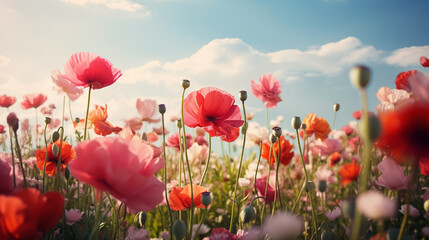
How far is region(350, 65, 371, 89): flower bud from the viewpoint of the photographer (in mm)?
380

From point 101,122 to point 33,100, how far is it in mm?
1404

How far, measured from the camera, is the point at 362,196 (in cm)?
41

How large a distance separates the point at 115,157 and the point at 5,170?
0.20 meters

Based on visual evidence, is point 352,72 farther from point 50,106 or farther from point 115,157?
point 50,106

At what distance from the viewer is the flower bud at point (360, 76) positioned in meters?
0.38

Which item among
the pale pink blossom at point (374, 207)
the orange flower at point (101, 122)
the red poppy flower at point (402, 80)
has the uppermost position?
the red poppy flower at point (402, 80)

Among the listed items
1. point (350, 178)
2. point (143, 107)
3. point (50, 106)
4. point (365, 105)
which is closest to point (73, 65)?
point (143, 107)

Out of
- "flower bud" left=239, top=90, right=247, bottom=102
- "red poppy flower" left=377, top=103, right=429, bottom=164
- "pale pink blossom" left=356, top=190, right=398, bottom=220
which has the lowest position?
"pale pink blossom" left=356, top=190, right=398, bottom=220

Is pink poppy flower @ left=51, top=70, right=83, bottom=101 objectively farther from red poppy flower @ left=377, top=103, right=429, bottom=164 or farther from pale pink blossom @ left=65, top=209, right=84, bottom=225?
red poppy flower @ left=377, top=103, right=429, bottom=164

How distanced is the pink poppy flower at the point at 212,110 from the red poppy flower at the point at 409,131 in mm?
689

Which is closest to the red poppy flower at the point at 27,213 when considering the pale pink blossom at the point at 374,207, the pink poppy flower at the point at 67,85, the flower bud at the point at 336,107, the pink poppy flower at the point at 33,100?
the pale pink blossom at the point at 374,207

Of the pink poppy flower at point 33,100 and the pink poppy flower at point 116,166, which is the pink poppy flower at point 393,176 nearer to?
the pink poppy flower at point 116,166

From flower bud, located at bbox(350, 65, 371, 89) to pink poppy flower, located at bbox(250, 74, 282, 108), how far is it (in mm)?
1602

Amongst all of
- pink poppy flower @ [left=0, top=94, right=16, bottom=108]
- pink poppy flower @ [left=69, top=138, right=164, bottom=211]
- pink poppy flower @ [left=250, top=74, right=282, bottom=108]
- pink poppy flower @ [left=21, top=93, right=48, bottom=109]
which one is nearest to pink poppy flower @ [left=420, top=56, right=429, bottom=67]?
pink poppy flower @ [left=250, top=74, right=282, bottom=108]
